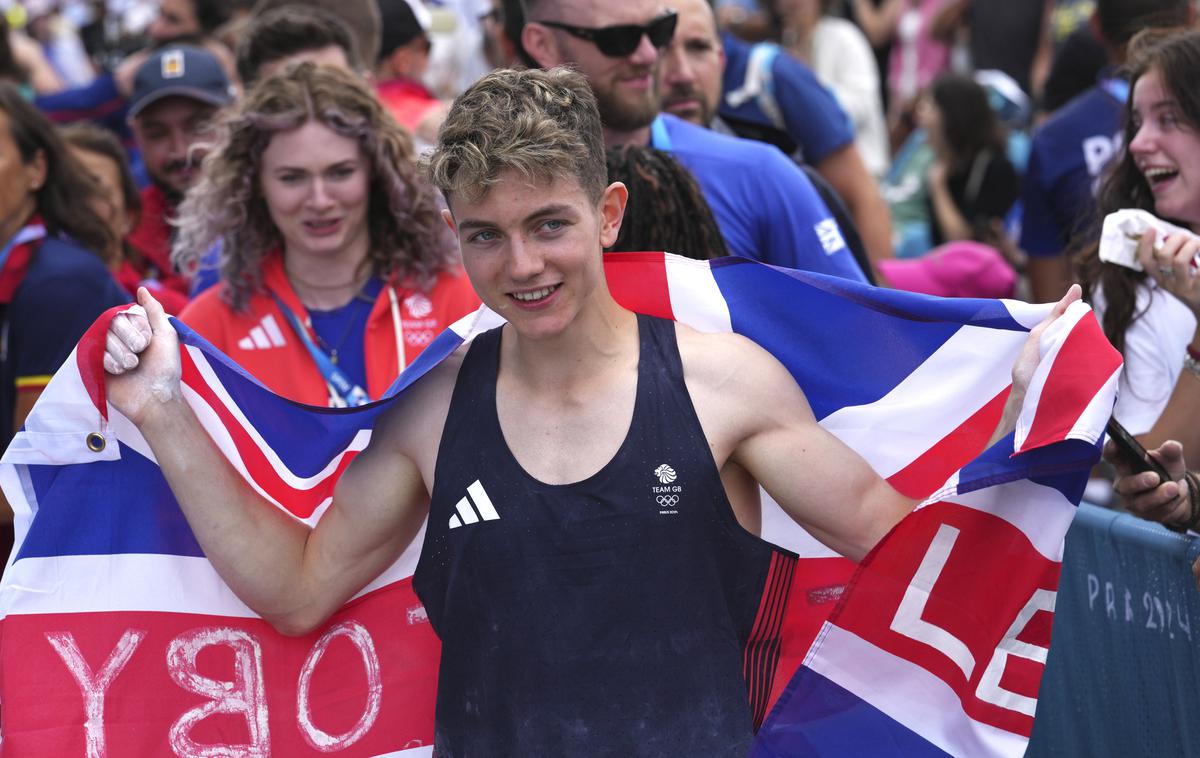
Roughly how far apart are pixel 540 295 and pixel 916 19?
9.59 meters

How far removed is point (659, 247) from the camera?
3.75 metres

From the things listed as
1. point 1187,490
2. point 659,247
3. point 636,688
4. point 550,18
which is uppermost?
point 550,18

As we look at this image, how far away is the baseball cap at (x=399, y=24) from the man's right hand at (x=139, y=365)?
396cm

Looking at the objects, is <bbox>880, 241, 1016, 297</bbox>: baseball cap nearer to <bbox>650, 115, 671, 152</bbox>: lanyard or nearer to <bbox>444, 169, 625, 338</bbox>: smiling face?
<bbox>650, 115, 671, 152</bbox>: lanyard

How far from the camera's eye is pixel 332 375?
4277 mm

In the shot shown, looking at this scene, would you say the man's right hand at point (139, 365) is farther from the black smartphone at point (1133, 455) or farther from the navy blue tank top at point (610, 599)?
the black smartphone at point (1133, 455)

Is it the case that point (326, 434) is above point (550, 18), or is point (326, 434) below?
below

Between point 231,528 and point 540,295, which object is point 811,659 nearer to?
point 540,295

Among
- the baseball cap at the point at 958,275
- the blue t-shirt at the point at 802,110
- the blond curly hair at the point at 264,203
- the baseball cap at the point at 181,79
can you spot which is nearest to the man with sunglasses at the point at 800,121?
the blue t-shirt at the point at 802,110

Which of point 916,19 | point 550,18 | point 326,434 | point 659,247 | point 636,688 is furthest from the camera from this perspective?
point 916,19

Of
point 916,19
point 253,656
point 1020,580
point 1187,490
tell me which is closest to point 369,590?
point 253,656

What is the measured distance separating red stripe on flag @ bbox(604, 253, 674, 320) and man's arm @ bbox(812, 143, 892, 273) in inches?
119

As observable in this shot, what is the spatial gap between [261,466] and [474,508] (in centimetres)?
70

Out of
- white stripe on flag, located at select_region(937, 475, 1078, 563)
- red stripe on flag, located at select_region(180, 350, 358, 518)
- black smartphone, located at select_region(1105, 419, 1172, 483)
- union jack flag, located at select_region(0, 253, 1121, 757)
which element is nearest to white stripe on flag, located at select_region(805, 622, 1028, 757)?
union jack flag, located at select_region(0, 253, 1121, 757)
